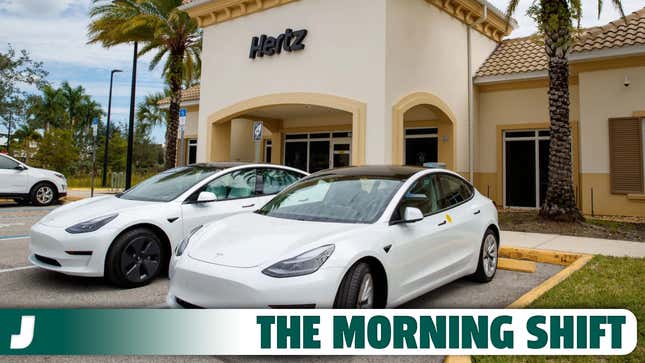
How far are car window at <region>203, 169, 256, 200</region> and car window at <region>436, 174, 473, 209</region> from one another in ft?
9.22

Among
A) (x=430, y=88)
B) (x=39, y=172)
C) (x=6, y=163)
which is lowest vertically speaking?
(x=39, y=172)

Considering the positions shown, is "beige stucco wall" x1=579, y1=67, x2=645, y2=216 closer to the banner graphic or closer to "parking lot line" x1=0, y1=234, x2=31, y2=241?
the banner graphic

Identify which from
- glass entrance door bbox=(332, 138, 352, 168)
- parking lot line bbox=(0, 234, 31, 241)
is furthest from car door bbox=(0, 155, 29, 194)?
glass entrance door bbox=(332, 138, 352, 168)

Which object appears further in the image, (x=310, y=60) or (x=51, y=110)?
(x=51, y=110)

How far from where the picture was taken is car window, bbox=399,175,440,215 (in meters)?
4.47

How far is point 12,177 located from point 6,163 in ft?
1.57

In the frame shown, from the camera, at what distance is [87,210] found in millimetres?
5383

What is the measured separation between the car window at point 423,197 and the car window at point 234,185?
275 cm

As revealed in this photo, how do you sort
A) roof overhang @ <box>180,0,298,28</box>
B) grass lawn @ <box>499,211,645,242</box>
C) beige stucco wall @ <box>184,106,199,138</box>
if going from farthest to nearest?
beige stucco wall @ <box>184,106,199,138</box> < roof overhang @ <box>180,0,298,28</box> < grass lawn @ <box>499,211,645,242</box>

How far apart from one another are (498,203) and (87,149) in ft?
171

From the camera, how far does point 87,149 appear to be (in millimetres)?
54094

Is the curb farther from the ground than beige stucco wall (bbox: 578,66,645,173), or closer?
closer

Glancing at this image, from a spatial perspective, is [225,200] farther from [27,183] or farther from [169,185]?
[27,183]

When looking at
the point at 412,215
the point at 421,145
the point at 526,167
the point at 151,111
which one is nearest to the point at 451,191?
the point at 412,215
